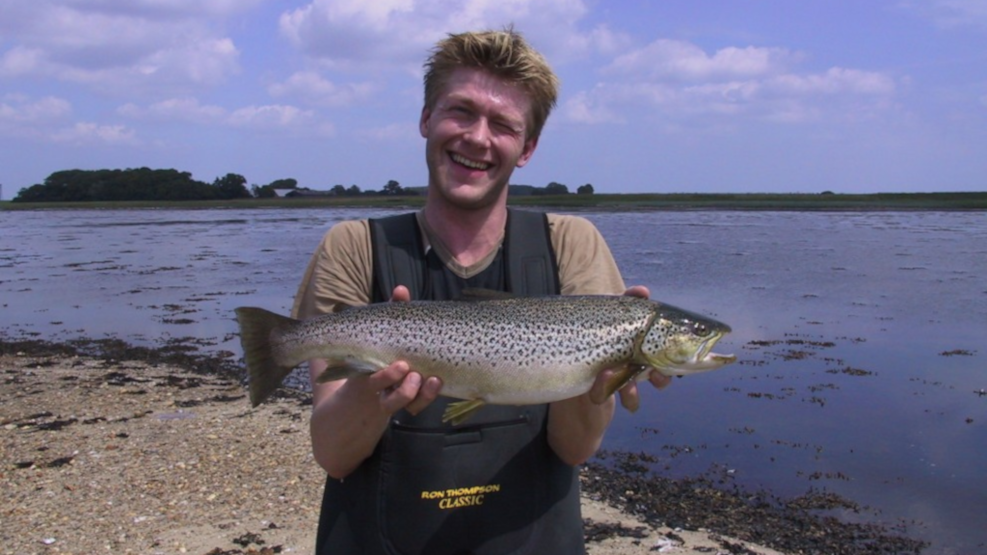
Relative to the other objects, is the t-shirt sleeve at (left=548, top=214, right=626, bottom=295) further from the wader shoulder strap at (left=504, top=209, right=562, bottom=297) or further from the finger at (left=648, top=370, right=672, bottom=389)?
the finger at (left=648, top=370, right=672, bottom=389)

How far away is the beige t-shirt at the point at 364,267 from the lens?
12.8 ft

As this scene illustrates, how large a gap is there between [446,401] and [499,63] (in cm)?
153

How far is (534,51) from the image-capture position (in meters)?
3.98

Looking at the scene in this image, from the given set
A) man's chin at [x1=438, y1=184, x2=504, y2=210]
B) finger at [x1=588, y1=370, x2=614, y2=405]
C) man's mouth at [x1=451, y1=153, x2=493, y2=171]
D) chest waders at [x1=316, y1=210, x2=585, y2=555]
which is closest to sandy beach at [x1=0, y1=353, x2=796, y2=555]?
chest waders at [x1=316, y1=210, x2=585, y2=555]

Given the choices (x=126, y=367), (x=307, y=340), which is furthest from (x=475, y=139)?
(x=126, y=367)

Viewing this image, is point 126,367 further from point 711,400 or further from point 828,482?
point 828,482

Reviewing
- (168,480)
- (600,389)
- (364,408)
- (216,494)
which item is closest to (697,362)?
(600,389)

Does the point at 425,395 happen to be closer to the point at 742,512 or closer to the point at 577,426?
the point at 577,426

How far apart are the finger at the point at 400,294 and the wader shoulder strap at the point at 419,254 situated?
19cm

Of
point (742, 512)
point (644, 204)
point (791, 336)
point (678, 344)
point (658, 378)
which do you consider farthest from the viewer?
point (644, 204)

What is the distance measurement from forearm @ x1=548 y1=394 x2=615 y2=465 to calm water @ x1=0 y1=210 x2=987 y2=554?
6.20 metres

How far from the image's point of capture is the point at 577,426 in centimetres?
385

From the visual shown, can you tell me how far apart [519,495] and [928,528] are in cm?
676

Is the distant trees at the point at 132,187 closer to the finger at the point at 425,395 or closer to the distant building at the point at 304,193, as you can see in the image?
the distant building at the point at 304,193
